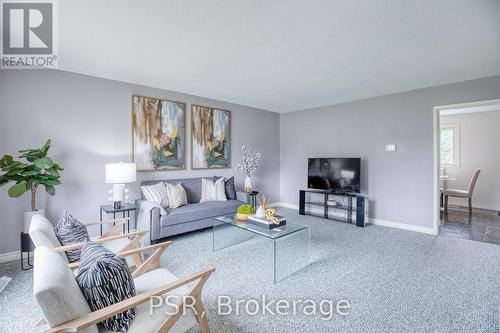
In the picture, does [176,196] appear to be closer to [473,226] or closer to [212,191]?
[212,191]

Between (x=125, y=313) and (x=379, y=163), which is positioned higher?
(x=379, y=163)

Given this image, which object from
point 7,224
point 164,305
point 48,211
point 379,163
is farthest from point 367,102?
point 7,224

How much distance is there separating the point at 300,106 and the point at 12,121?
505 cm

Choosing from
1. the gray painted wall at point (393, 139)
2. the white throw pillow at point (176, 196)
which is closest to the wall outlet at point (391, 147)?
the gray painted wall at point (393, 139)

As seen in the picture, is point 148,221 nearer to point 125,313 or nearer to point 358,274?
point 125,313

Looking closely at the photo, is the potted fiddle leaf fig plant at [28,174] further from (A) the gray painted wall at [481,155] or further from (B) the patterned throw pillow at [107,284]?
(A) the gray painted wall at [481,155]

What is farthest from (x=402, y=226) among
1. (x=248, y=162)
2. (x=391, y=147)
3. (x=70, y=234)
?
(x=70, y=234)

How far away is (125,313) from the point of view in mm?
1351

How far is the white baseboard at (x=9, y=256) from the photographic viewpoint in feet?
10.2

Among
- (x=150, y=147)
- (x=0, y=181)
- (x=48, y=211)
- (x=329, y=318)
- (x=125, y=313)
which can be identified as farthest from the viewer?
(x=150, y=147)

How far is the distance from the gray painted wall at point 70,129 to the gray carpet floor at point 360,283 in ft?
2.93

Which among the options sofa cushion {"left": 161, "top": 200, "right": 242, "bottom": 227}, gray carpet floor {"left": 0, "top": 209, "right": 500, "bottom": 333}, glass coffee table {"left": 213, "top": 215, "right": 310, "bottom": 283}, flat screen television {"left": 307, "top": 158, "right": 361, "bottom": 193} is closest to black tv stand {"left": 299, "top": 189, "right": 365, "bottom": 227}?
flat screen television {"left": 307, "top": 158, "right": 361, "bottom": 193}

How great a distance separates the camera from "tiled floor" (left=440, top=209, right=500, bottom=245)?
4.04 m

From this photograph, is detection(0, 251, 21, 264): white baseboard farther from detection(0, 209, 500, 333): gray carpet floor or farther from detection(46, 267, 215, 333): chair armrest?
detection(46, 267, 215, 333): chair armrest
